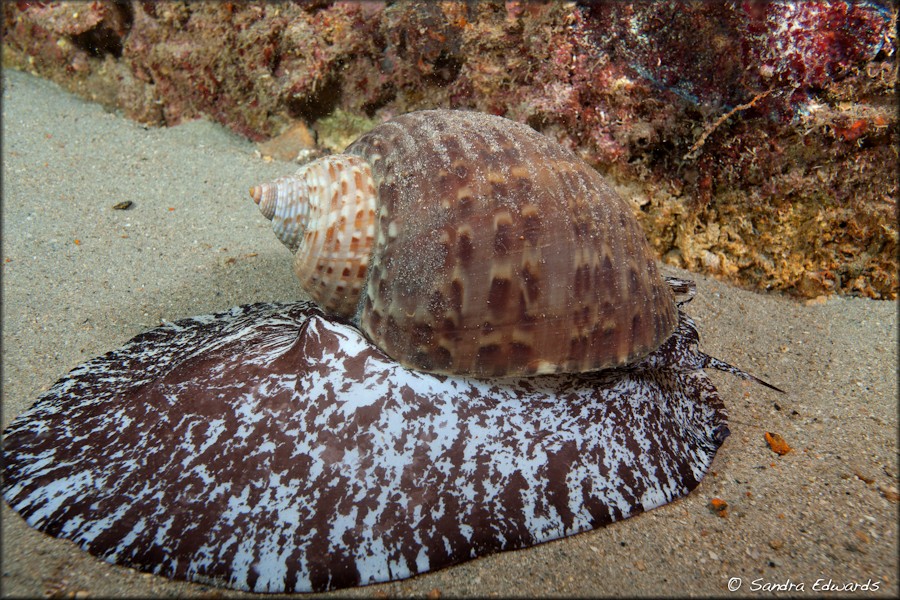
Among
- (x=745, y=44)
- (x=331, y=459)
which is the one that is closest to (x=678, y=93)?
(x=745, y=44)

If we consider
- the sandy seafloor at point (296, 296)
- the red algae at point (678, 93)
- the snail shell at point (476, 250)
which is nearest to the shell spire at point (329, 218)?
the snail shell at point (476, 250)

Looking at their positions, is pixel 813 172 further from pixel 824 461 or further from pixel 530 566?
pixel 530 566

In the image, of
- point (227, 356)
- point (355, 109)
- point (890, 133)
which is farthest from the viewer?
point (355, 109)

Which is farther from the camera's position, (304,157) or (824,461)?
(304,157)

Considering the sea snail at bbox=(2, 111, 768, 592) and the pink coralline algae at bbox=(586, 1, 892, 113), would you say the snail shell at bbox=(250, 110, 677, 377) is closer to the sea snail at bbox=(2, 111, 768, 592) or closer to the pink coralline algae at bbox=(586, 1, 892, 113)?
the sea snail at bbox=(2, 111, 768, 592)

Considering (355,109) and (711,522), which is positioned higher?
(355,109)

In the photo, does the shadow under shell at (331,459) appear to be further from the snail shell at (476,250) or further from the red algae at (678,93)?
the red algae at (678,93)

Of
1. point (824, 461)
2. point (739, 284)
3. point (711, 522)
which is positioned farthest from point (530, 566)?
point (739, 284)
